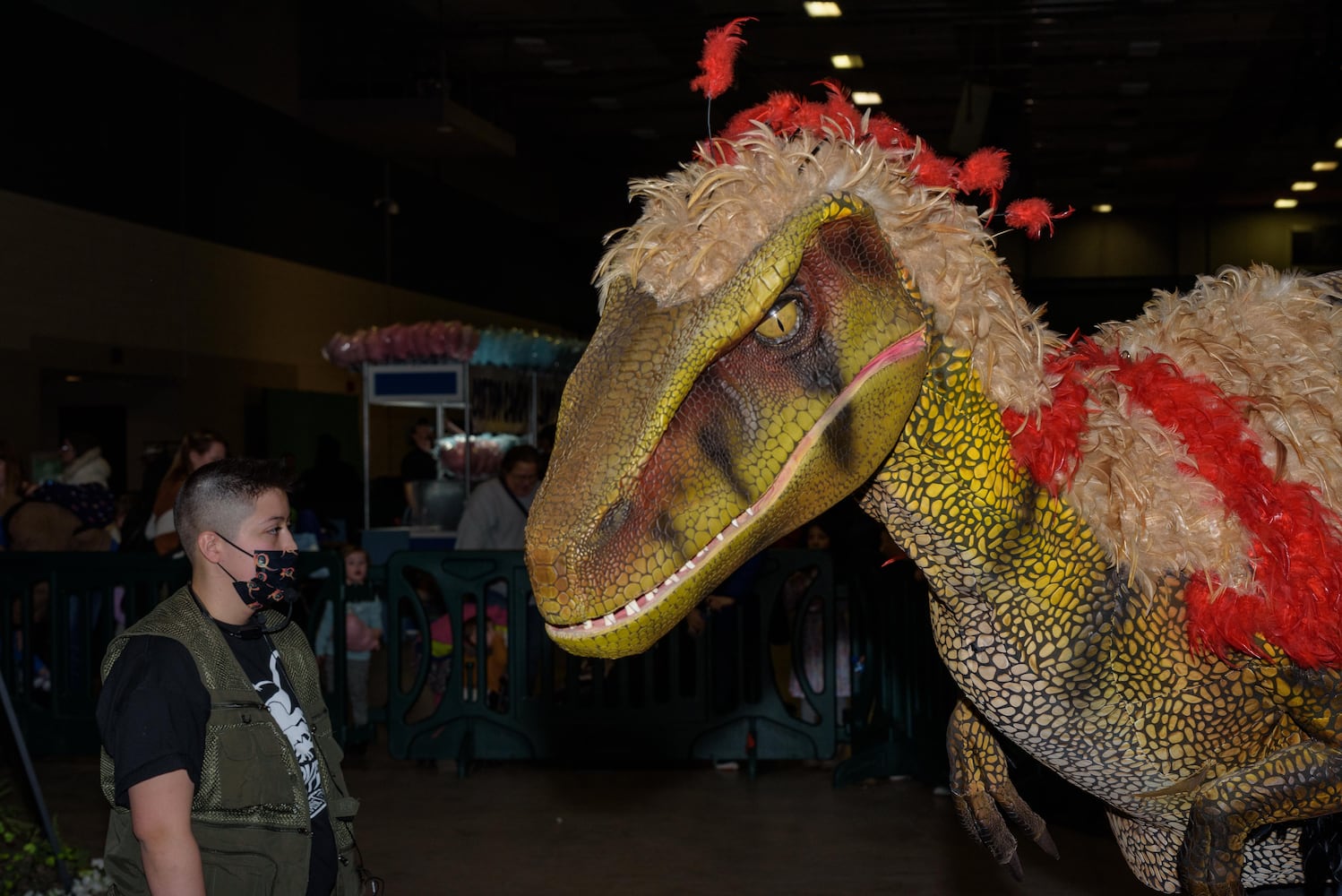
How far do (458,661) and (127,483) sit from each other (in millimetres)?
7748

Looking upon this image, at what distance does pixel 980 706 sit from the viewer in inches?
89.0

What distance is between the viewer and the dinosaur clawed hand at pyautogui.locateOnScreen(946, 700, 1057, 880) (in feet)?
8.30

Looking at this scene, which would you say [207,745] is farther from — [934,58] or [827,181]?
[934,58]

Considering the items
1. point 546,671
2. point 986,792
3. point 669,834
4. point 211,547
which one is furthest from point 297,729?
point 546,671

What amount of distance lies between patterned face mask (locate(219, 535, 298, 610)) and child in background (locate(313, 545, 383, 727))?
559 centimetres

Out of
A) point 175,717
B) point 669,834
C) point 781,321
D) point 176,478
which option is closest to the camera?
point 781,321

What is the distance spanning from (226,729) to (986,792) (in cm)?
162

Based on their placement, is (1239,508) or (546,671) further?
(546,671)

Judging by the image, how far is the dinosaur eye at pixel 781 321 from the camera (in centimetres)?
184

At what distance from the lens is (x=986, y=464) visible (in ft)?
6.85

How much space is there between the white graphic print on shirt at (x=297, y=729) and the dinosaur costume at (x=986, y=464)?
4.87 feet

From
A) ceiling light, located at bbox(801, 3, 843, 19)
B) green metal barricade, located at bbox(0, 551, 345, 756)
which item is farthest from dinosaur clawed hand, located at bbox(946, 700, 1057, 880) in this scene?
ceiling light, located at bbox(801, 3, 843, 19)

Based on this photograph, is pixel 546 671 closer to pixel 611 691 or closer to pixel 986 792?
pixel 611 691

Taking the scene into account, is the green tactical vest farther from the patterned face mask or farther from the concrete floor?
the concrete floor
